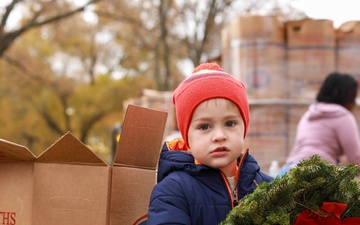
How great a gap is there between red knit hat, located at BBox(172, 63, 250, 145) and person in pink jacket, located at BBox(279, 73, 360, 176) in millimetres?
2710

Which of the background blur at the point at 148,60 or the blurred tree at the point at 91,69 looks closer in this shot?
the background blur at the point at 148,60

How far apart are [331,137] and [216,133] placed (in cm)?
310

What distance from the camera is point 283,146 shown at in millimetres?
8648

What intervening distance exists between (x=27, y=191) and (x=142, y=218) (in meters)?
0.47

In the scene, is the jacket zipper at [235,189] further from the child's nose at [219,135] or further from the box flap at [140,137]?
the box flap at [140,137]

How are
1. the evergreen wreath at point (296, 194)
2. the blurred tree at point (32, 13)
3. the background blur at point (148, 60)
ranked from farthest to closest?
the blurred tree at point (32, 13) < the background blur at point (148, 60) < the evergreen wreath at point (296, 194)

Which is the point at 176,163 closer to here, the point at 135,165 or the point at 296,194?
the point at 135,165

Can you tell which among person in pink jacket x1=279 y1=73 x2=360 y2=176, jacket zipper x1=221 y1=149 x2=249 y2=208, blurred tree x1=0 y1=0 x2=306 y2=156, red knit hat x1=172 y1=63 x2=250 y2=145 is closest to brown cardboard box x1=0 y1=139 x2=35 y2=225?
red knit hat x1=172 y1=63 x2=250 y2=145

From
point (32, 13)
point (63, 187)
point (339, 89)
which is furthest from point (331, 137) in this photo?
point (32, 13)

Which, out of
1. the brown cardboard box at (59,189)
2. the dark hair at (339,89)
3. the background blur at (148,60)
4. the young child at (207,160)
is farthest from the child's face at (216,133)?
the background blur at (148,60)

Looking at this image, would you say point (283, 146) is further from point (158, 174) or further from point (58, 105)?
point (58, 105)

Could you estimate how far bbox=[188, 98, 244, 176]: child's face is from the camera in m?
2.67

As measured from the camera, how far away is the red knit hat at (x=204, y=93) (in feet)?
8.96

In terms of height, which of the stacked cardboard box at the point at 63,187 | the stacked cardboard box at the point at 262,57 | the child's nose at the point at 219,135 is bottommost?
the stacked cardboard box at the point at 63,187
